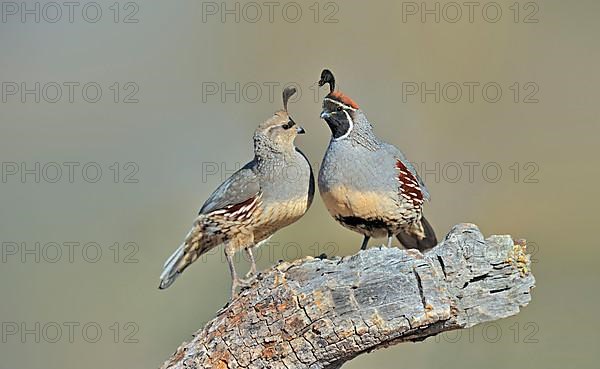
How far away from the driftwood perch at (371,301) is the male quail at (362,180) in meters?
0.67

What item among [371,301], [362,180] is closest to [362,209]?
[362,180]

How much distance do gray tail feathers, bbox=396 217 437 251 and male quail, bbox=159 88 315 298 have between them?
2.10 ft

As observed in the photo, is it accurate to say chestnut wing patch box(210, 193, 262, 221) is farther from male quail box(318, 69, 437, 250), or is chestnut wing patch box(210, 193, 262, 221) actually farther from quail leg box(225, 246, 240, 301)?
male quail box(318, 69, 437, 250)

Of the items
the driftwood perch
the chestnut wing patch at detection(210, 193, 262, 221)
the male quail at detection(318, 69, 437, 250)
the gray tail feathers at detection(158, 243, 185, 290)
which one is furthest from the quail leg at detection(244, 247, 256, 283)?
the driftwood perch

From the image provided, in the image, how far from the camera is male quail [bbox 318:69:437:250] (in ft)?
13.5

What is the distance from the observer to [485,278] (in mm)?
3258

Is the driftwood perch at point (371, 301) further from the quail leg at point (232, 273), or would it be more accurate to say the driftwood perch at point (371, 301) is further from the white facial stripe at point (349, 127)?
the white facial stripe at point (349, 127)

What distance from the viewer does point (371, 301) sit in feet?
10.7

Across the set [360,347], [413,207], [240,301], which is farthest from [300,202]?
[360,347]

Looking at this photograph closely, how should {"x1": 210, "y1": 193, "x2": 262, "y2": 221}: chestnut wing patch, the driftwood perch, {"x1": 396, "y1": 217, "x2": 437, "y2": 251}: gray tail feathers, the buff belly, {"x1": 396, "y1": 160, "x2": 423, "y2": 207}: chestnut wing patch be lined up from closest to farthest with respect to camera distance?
1. the driftwood perch
2. the buff belly
3. {"x1": 396, "y1": 160, "x2": 423, "y2": 207}: chestnut wing patch
4. {"x1": 210, "y1": 193, "x2": 262, "y2": 221}: chestnut wing patch
5. {"x1": 396, "y1": 217, "x2": 437, "y2": 251}: gray tail feathers

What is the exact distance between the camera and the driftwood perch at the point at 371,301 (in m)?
3.22

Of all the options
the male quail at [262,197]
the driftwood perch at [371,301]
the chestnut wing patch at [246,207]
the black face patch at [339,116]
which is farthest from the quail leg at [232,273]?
the black face patch at [339,116]

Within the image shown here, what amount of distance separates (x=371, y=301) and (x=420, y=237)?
1.46 m

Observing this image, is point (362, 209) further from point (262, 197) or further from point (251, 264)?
point (251, 264)
